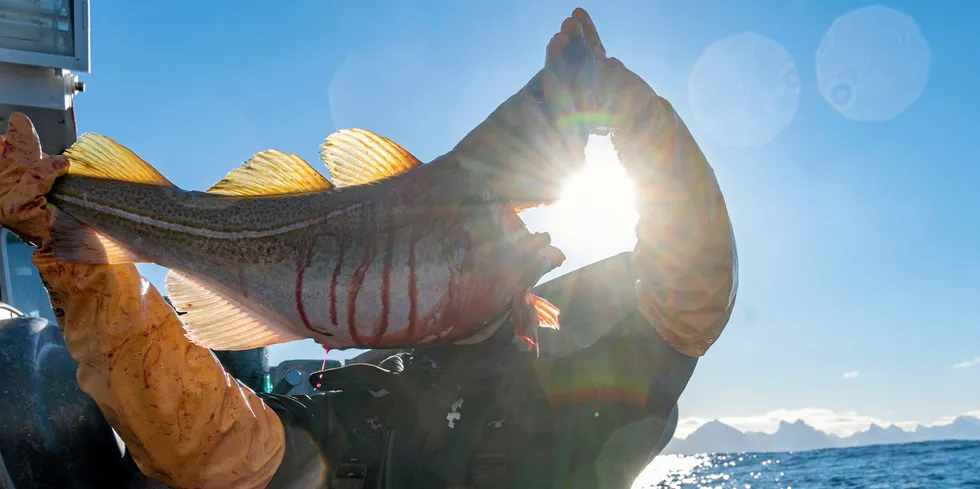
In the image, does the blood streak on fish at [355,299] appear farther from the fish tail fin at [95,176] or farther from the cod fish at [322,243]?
the fish tail fin at [95,176]

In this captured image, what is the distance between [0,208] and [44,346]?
1751 millimetres

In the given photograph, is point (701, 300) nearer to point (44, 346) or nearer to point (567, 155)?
point (567, 155)

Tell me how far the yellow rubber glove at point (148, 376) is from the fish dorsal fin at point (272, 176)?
866 millimetres

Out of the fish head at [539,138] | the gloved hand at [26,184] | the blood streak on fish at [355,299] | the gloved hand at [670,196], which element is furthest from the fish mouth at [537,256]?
the gloved hand at [26,184]

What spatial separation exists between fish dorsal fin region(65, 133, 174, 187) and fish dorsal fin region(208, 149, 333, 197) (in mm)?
286

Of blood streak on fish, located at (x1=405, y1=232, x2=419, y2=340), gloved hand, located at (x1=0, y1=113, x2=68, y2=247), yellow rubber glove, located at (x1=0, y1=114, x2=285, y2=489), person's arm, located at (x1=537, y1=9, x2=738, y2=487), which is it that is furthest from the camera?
person's arm, located at (x1=537, y1=9, x2=738, y2=487)

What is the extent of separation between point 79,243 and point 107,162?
1.27 ft

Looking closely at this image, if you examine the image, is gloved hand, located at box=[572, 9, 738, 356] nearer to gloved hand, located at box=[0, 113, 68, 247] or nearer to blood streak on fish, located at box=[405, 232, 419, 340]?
blood streak on fish, located at box=[405, 232, 419, 340]

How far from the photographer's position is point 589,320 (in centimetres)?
480

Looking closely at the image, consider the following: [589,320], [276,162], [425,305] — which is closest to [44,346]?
[276,162]

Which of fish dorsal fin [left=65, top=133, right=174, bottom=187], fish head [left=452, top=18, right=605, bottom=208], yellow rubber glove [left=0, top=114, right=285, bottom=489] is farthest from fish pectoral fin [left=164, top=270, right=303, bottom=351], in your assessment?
fish head [left=452, top=18, right=605, bottom=208]

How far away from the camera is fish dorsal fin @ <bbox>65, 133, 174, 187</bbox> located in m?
3.07

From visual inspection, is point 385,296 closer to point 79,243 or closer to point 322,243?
point 322,243

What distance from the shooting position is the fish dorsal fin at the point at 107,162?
3.07m
